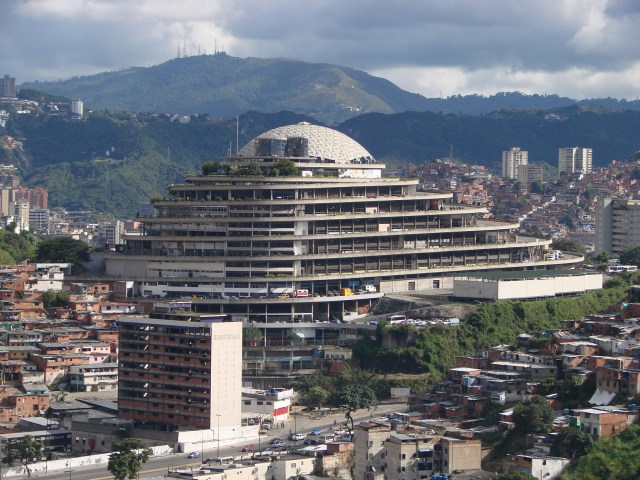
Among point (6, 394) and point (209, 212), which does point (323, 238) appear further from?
point (6, 394)

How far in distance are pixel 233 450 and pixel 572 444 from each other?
688 inches

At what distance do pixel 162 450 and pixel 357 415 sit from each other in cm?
1022

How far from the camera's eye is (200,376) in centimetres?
8638

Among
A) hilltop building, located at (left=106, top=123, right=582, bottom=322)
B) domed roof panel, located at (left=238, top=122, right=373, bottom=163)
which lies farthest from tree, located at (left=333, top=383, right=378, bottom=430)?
domed roof panel, located at (left=238, top=122, right=373, bottom=163)

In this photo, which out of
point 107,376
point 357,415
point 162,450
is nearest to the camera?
point 162,450

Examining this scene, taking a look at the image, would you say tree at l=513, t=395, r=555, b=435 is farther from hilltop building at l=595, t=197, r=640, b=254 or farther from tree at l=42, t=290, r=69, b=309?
hilltop building at l=595, t=197, r=640, b=254

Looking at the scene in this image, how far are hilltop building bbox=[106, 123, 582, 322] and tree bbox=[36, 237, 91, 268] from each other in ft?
13.2

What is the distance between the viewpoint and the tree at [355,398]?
9112 cm

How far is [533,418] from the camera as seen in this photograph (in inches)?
3007

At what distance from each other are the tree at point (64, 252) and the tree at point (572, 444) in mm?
46772

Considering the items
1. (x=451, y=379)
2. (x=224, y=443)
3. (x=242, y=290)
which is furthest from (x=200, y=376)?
(x=242, y=290)

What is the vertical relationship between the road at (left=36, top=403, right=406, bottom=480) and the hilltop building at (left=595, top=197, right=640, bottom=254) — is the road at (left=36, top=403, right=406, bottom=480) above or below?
below

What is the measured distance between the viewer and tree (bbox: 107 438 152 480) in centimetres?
7738

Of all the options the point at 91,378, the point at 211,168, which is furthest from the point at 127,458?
the point at 211,168
